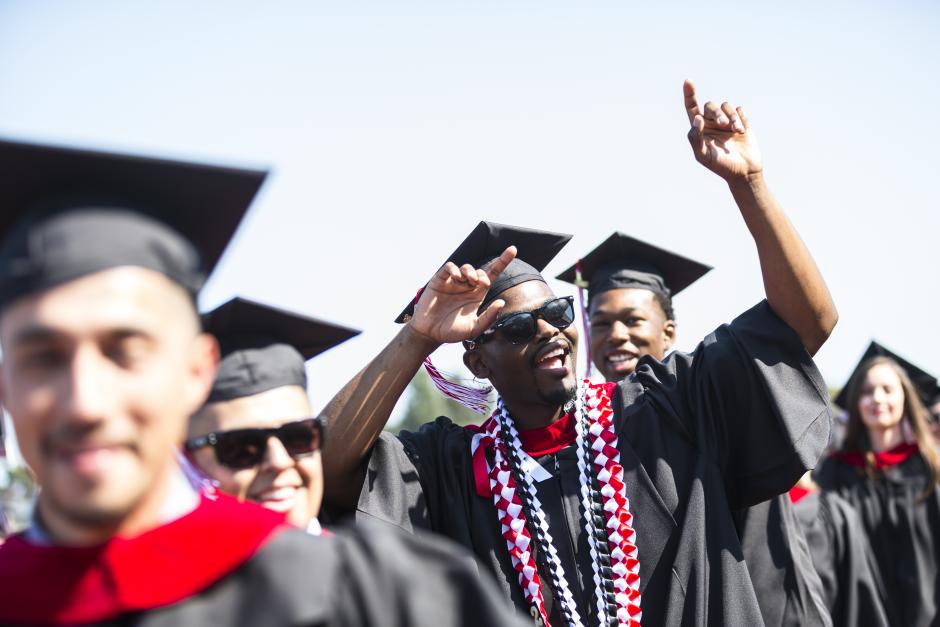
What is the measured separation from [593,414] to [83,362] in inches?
96.1

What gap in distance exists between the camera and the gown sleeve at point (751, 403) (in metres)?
3.31

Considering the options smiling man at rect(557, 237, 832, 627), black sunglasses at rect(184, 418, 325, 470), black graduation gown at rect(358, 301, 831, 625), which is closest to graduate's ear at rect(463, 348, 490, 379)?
black graduation gown at rect(358, 301, 831, 625)

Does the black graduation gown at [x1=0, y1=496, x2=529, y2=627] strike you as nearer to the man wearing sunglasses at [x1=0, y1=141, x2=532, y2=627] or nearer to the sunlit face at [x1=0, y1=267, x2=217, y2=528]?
the man wearing sunglasses at [x1=0, y1=141, x2=532, y2=627]

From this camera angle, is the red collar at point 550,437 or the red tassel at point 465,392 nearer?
the red collar at point 550,437

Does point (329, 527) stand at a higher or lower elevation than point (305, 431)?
lower

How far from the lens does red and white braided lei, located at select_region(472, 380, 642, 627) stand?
335 centimetres

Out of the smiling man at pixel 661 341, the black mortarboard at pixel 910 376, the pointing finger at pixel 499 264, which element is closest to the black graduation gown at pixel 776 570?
the smiling man at pixel 661 341

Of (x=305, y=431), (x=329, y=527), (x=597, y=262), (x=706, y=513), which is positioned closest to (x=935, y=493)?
→ (x=597, y=262)

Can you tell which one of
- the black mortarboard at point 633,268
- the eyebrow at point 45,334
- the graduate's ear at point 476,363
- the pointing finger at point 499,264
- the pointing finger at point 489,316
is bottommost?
the graduate's ear at point 476,363

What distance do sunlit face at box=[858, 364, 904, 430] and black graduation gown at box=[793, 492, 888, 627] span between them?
79 centimetres

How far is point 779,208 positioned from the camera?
3.27 meters

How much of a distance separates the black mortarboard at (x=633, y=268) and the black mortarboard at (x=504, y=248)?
49.1 inches

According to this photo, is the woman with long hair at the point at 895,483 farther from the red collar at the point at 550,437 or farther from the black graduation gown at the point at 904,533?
the red collar at the point at 550,437

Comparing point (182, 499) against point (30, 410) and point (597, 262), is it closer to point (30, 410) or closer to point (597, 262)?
point (30, 410)
